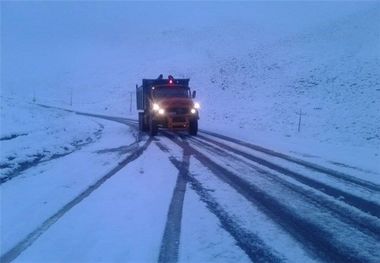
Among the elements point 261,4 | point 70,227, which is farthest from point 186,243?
point 261,4

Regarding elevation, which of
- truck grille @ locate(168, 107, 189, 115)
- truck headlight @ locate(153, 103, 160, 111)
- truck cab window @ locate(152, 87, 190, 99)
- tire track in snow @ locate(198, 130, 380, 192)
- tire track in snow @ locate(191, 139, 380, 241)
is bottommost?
tire track in snow @ locate(191, 139, 380, 241)

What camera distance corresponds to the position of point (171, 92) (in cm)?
2133

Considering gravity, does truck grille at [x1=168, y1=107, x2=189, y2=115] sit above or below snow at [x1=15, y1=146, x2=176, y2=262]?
above

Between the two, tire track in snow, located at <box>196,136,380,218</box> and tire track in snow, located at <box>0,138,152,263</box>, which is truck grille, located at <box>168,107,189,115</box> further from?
tire track in snow, located at <box>0,138,152,263</box>

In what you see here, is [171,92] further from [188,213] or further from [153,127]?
[188,213]

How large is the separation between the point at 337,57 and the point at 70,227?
4063cm

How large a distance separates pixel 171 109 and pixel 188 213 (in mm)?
13477

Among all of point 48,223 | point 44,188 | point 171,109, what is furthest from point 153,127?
point 48,223

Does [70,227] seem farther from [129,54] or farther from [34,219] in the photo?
[129,54]

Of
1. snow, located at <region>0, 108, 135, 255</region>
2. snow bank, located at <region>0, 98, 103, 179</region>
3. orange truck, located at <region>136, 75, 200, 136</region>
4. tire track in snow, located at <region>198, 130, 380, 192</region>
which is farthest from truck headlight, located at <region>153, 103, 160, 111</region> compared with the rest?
snow, located at <region>0, 108, 135, 255</region>

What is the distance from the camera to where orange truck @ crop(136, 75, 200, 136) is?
20016 millimetres

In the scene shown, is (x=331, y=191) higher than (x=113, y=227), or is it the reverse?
(x=331, y=191)

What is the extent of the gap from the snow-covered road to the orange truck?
8.27m

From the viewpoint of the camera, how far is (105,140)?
1716 cm
